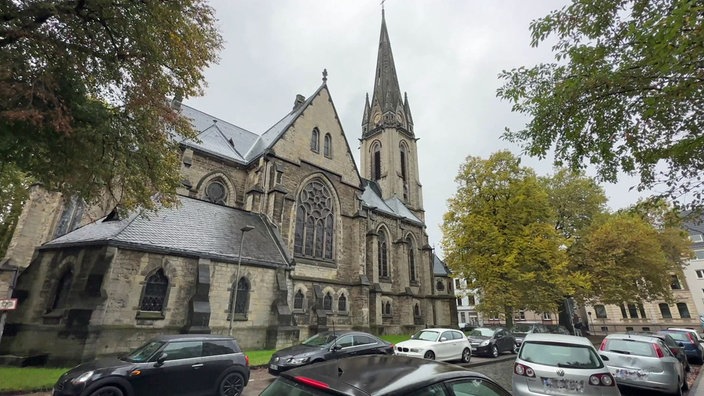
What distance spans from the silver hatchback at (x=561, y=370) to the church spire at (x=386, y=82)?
39.2 meters

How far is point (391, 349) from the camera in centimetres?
1153

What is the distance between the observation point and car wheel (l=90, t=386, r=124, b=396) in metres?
6.00

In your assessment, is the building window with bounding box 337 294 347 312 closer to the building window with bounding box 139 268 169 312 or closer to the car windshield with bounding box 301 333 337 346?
the car windshield with bounding box 301 333 337 346

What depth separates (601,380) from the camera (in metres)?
5.69

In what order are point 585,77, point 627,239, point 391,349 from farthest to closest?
point 627,239
point 391,349
point 585,77

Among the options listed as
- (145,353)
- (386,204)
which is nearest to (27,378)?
(145,353)

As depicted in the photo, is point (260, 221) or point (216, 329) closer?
point (216, 329)

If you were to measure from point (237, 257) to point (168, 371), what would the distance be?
28.2ft

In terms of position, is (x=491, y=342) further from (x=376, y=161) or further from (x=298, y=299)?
(x=376, y=161)

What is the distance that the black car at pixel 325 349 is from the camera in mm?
9273

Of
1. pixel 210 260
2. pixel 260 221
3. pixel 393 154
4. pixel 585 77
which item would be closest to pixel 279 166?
pixel 260 221

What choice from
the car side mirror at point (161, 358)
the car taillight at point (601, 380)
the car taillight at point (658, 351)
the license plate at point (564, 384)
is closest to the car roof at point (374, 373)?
the license plate at point (564, 384)

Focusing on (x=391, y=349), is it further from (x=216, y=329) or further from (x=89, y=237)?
(x=89, y=237)

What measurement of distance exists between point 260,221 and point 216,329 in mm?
6804
